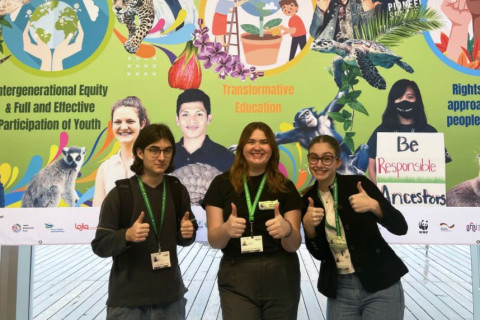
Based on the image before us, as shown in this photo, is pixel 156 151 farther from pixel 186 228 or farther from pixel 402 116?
pixel 402 116

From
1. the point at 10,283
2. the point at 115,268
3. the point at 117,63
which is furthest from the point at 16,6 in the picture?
the point at 115,268

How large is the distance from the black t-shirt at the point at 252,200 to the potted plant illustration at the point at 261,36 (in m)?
1.36

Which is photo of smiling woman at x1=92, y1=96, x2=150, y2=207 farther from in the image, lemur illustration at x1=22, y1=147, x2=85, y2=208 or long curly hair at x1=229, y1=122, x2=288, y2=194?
long curly hair at x1=229, y1=122, x2=288, y2=194

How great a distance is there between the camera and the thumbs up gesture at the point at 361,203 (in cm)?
187

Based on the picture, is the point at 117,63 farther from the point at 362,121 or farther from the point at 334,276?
the point at 334,276

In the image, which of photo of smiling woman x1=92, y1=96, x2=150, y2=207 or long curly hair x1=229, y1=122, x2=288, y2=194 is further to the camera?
photo of smiling woman x1=92, y1=96, x2=150, y2=207

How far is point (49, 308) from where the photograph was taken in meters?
3.46

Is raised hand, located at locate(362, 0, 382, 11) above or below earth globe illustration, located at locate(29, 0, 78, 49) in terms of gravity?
above

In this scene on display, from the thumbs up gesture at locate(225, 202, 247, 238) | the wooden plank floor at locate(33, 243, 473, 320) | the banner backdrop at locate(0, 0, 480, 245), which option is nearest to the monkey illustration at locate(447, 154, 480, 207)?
the banner backdrop at locate(0, 0, 480, 245)

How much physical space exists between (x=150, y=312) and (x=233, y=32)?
208cm

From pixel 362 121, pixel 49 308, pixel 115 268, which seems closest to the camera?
pixel 115 268

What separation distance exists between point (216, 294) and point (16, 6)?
2830mm

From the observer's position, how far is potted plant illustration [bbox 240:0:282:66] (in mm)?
2979

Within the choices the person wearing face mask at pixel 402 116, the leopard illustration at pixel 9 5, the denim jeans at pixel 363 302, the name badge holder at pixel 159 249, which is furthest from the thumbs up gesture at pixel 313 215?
the leopard illustration at pixel 9 5
